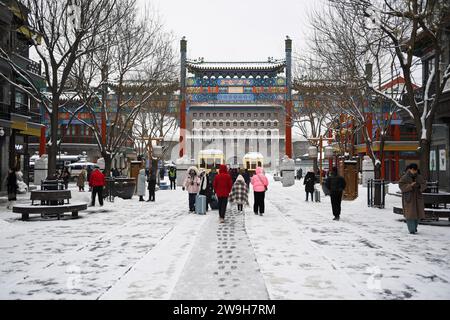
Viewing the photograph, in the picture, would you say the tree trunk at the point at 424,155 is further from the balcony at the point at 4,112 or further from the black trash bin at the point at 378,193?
the balcony at the point at 4,112

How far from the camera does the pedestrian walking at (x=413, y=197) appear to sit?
10242 mm

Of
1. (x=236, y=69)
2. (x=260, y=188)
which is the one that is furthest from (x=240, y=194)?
(x=236, y=69)

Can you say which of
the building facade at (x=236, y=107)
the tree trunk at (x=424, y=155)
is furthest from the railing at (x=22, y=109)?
the tree trunk at (x=424, y=155)

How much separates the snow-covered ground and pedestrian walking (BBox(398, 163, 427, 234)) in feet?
1.42

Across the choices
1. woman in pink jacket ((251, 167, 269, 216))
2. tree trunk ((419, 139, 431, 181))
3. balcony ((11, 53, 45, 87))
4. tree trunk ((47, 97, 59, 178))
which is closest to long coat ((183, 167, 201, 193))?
woman in pink jacket ((251, 167, 269, 216))

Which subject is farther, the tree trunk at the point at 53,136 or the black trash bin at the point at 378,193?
the black trash bin at the point at 378,193

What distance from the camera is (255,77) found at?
5575 cm

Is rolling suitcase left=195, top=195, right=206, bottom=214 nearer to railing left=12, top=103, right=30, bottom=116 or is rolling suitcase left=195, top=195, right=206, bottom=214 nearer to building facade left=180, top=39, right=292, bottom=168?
railing left=12, top=103, right=30, bottom=116

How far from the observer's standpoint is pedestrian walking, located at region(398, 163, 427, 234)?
33.6 feet

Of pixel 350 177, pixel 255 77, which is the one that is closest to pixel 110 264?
pixel 350 177

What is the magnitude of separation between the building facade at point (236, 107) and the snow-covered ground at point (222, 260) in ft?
90.4

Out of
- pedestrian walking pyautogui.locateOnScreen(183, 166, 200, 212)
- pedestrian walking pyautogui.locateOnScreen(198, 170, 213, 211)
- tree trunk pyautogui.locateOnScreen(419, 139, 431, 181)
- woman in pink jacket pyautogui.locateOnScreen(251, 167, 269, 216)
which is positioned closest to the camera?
tree trunk pyautogui.locateOnScreen(419, 139, 431, 181)

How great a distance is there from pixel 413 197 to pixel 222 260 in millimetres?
5374
